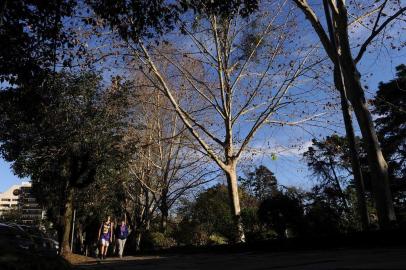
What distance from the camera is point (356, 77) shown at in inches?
475

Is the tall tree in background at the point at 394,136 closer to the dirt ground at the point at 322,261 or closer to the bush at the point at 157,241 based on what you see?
the bush at the point at 157,241

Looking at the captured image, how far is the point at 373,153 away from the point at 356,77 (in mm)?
2030

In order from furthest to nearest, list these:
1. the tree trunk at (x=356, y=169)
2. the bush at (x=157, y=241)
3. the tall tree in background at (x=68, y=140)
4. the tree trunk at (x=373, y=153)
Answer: the bush at (x=157, y=241)
the tall tree in background at (x=68, y=140)
the tree trunk at (x=356, y=169)
the tree trunk at (x=373, y=153)

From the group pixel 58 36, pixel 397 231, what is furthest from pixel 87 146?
pixel 397 231

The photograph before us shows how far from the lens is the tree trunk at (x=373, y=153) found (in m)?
11.0

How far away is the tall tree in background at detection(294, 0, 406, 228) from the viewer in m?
11.1

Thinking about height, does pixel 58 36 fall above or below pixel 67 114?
below

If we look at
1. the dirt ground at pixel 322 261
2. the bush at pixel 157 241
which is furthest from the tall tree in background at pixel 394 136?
the dirt ground at pixel 322 261

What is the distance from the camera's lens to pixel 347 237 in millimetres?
10438

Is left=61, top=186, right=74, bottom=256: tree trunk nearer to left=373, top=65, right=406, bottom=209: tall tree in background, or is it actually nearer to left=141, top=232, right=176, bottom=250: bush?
left=141, top=232, right=176, bottom=250: bush

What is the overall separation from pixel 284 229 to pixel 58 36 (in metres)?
8.89

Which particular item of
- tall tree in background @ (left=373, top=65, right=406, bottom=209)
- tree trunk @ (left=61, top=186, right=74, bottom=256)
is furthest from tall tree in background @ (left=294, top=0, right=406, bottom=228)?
tall tree in background @ (left=373, top=65, right=406, bottom=209)

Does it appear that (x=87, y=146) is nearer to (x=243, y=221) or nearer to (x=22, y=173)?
(x=22, y=173)

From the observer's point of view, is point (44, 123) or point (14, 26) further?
point (44, 123)
